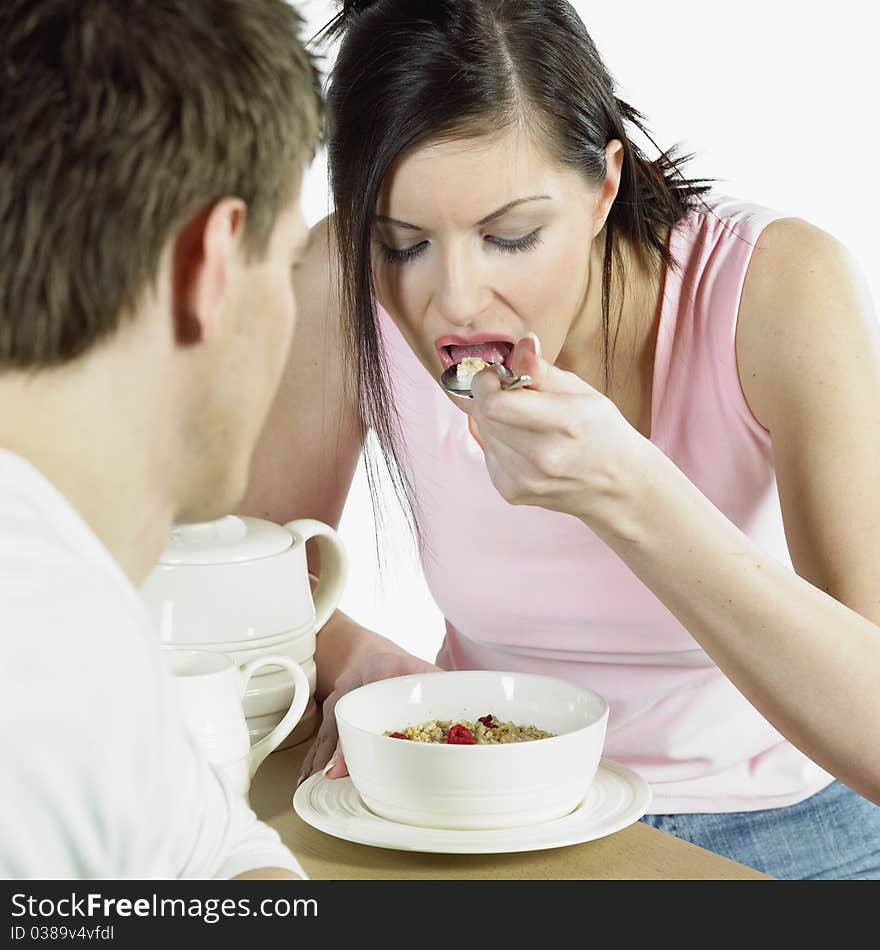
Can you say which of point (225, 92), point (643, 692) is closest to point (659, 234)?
point (643, 692)

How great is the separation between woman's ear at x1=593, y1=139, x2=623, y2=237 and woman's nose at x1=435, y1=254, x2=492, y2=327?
170mm

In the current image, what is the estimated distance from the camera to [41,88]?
1.93 ft

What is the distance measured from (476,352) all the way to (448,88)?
25 cm

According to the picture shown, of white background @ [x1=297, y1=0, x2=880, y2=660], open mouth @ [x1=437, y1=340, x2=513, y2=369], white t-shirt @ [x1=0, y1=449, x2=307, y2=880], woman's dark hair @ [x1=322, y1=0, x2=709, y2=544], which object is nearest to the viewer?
white t-shirt @ [x1=0, y1=449, x2=307, y2=880]

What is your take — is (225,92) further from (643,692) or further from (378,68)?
(643,692)

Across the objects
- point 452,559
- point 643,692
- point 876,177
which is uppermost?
point 876,177

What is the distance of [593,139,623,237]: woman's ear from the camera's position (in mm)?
1267

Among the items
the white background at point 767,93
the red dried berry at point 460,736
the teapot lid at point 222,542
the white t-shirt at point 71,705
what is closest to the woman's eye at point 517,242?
the teapot lid at point 222,542

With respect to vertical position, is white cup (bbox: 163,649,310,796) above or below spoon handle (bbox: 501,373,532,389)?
below

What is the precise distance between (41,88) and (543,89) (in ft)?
2.28

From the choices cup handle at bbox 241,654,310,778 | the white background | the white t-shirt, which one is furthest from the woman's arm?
the white background

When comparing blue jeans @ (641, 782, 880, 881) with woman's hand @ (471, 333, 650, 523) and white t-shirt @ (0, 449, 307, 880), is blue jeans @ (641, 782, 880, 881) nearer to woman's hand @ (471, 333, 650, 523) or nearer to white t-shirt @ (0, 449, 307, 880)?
woman's hand @ (471, 333, 650, 523)
